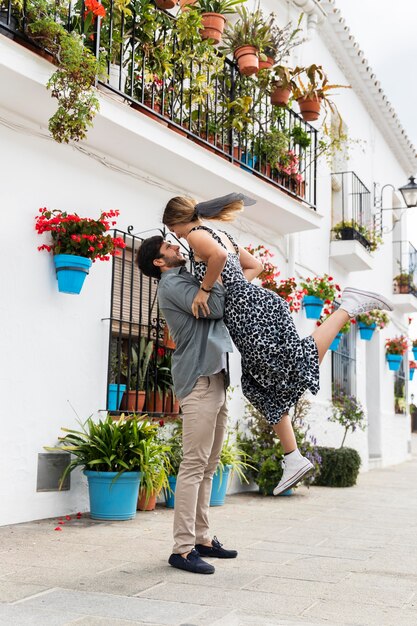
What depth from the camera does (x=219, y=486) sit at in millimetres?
6809

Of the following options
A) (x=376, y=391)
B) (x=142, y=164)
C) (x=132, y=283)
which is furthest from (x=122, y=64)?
(x=376, y=391)

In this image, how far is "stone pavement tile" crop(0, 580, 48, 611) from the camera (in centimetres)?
319

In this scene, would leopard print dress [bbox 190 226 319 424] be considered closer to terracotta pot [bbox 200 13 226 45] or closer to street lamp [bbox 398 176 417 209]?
terracotta pot [bbox 200 13 226 45]

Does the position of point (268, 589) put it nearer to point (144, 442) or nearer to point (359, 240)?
point (144, 442)

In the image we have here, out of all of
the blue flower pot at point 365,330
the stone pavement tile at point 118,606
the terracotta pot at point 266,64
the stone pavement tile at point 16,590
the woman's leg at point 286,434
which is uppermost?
the terracotta pot at point 266,64

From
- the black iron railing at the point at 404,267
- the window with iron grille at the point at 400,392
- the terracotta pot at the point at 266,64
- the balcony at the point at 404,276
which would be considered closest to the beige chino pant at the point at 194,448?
the terracotta pot at the point at 266,64

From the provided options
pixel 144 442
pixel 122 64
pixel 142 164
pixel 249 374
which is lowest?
pixel 144 442

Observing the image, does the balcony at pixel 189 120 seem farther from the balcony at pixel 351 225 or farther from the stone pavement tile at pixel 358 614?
the stone pavement tile at pixel 358 614

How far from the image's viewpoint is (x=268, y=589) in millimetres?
3496

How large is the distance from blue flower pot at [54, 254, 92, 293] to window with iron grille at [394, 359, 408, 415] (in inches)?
430

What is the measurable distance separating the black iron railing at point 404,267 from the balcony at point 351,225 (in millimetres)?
2425

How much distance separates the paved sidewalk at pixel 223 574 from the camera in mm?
3000

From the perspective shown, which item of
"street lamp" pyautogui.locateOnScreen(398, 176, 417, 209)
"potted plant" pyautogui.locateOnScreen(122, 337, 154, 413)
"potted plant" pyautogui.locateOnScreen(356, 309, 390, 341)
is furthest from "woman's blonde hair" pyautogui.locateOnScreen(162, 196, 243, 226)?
"street lamp" pyautogui.locateOnScreen(398, 176, 417, 209)

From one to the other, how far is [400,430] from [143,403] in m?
9.93
